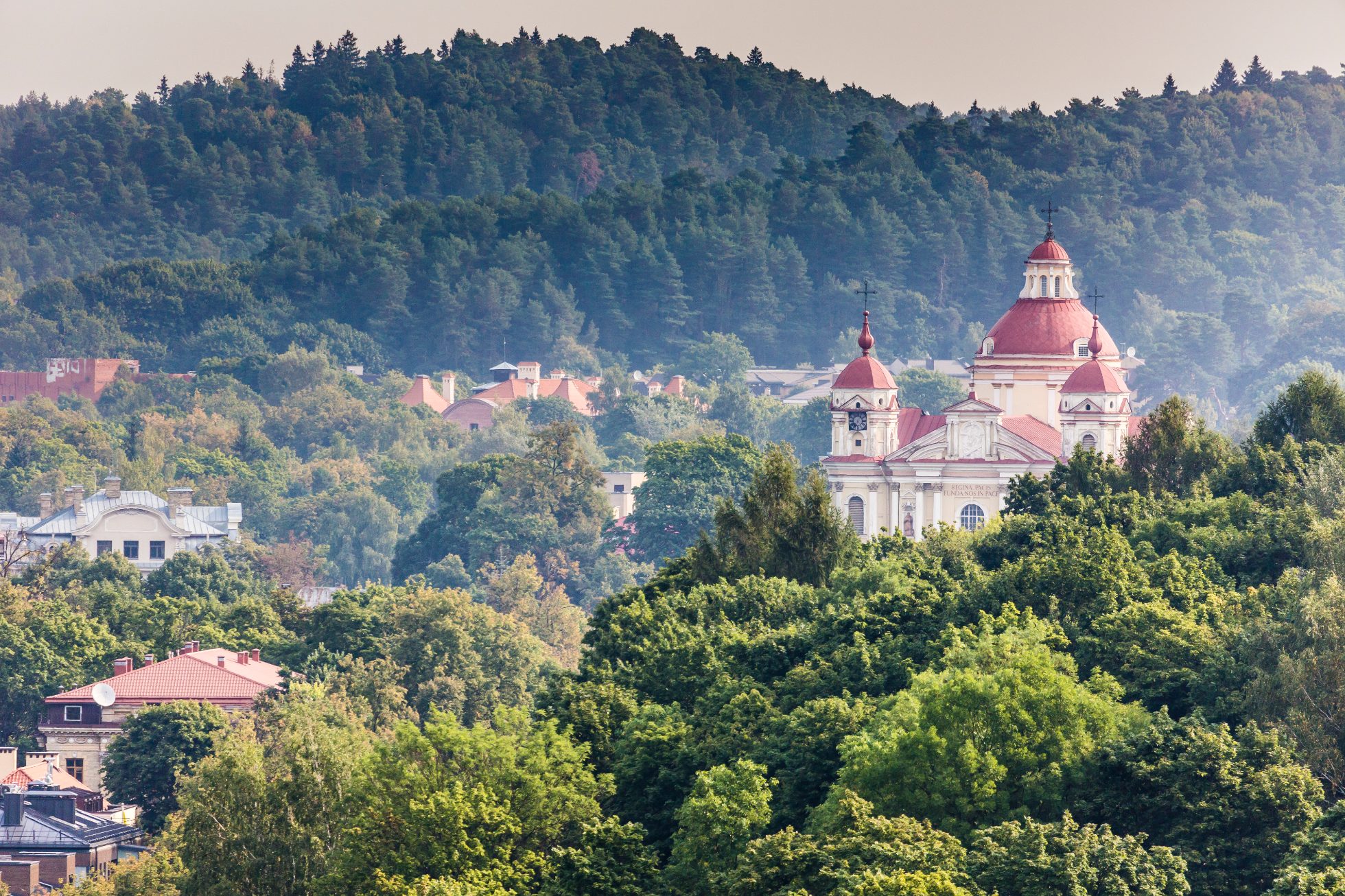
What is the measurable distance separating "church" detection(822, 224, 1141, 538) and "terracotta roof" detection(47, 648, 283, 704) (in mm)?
18920

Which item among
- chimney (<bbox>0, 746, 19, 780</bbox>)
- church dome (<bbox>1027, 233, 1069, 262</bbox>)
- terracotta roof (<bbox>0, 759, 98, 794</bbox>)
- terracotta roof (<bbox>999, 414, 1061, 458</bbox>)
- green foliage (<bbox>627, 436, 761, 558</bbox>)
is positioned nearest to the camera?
terracotta roof (<bbox>0, 759, 98, 794</bbox>)

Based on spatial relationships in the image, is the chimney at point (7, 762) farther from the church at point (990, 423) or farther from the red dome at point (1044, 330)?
the red dome at point (1044, 330)

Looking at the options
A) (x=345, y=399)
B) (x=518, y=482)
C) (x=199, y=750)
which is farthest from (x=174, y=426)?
(x=199, y=750)

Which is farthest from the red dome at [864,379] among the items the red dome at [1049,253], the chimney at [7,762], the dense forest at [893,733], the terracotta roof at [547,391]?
the terracotta roof at [547,391]

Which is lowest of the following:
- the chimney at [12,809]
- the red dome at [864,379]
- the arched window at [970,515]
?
the chimney at [12,809]

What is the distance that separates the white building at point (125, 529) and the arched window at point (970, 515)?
37483 mm

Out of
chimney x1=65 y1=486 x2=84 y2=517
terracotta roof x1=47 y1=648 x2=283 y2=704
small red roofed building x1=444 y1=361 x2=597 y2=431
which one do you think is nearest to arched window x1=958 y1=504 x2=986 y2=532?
terracotta roof x1=47 y1=648 x2=283 y2=704

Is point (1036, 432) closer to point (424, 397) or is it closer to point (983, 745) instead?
point (983, 745)

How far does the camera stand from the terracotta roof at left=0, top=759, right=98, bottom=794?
64.1 metres

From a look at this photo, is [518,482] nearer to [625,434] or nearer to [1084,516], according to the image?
[625,434]

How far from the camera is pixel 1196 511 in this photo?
53.6 meters

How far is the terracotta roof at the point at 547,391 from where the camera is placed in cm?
16796

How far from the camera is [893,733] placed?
132 ft

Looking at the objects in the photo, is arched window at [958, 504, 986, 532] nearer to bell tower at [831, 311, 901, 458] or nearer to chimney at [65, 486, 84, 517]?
bell tower at [831, 311, 901, 458]
